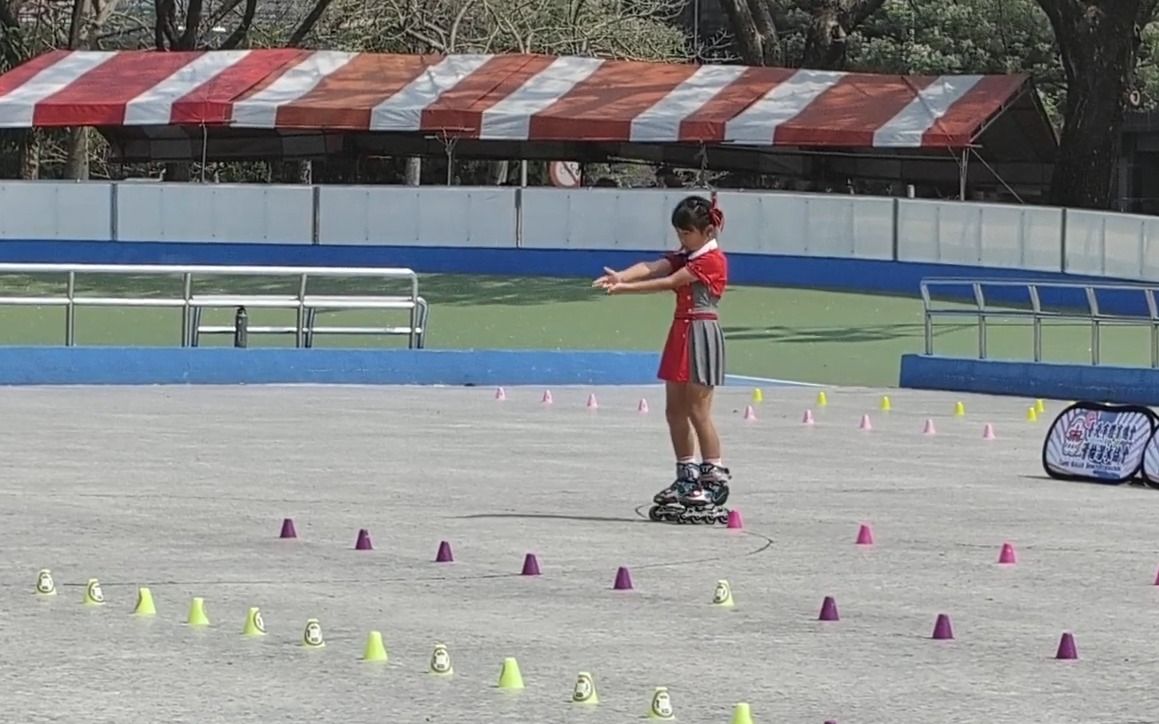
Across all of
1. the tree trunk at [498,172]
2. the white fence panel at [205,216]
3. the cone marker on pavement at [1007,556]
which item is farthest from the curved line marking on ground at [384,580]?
the tree trunk at [498,172]

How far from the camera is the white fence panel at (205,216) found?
35000 millimetres

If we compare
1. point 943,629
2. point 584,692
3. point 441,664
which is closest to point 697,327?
point 943,629

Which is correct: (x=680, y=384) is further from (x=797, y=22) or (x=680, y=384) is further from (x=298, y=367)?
(x=797, y=22)

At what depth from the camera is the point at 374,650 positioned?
25.9 ft

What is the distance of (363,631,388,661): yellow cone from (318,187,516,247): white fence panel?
2726cm

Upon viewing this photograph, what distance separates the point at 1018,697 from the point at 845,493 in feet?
20.2

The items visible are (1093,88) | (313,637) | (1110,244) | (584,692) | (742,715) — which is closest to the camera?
(742,715)

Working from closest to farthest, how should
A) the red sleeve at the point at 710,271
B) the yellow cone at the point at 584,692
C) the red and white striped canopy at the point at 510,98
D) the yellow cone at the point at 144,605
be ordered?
the yellow cone at the point at 584,692 → the yellow cone at the point at 144,605 → the red sleeve at the point at 710,271 → the red and white striped canopy at the point at 510,98

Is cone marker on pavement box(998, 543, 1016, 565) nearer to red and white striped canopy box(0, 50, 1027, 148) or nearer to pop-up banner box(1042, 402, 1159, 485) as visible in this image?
pop-up banner box(1042, 402, 1159, 485)

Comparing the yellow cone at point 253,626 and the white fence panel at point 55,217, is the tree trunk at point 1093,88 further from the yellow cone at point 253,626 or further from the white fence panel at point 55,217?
the yellow cone at point 253,626

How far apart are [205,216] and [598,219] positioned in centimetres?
595

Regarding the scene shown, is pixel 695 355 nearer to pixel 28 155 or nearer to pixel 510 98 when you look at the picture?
pixel 510 98

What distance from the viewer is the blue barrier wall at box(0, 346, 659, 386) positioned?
21.5 meters

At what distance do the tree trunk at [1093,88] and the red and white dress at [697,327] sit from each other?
27195 millimetres
